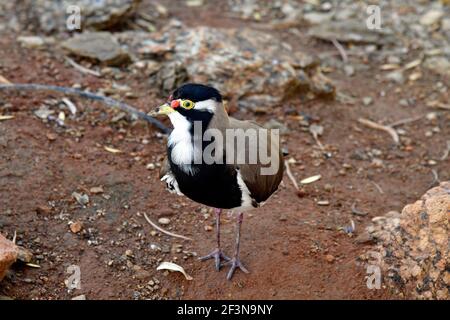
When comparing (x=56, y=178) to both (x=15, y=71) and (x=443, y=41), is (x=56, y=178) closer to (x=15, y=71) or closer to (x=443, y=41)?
(x=15, y=71)

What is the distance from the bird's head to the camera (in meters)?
4.36

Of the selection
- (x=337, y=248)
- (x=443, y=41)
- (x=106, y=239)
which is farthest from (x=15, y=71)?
(x=443, y=41)

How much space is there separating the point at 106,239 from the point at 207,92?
1.50m

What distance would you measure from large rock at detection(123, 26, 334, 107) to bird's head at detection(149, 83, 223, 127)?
2428 mm

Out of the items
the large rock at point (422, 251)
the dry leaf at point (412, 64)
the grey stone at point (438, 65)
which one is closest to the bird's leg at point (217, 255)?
the large rock at point (422, 251)

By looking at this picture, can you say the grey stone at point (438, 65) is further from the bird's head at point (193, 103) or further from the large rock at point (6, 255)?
the large rock at point (6, 255)

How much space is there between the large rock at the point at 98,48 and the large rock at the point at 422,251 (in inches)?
144

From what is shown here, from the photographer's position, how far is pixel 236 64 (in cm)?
699

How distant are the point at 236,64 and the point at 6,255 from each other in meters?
3.45

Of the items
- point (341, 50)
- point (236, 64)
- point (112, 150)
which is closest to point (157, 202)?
point (112, 150)

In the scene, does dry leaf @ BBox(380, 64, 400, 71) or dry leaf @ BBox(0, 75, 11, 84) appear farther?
dry leaf @ BBox(380, 64, 400, 71)

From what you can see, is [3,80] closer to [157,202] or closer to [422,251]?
[157,202]

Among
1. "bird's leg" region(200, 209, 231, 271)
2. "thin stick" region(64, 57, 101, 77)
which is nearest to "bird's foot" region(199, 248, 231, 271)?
"bird's leg" region(200, 209, 231, 271)

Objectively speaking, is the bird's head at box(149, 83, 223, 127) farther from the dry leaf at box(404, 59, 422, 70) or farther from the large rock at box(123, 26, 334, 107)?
the dry leaf at box(404, 59, 422, 70)
